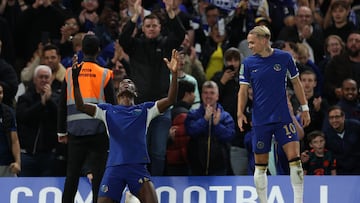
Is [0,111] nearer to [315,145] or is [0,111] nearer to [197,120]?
[197,120]

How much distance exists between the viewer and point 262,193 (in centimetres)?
1388

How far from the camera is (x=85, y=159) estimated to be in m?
14.5

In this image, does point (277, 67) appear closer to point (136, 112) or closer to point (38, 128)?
point (136, 112)

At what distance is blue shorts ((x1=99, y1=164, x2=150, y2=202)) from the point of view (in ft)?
43.6

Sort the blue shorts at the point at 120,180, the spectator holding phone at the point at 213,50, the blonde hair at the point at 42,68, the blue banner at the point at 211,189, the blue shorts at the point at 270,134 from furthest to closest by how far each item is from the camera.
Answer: the spectator holding phone at the point at 213,50 → the blonde hair at the point at 42,68 → the blue banner at the point at 211,189 → the blue shorts at the point at 270,134 → the blue shorts at the point at 120,180

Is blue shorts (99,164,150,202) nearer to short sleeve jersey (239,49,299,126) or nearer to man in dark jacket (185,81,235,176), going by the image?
short sleeve jersey (239,49,299,126)

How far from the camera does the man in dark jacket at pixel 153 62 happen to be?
15734 mm

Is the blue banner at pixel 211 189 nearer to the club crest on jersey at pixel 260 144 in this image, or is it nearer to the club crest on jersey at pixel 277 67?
the club crest on jersey at pixel 260 144

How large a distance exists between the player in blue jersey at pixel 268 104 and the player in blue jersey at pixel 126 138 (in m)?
1.11

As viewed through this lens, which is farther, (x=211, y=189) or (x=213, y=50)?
(x=213, y=50)

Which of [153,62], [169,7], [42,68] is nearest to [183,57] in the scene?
[153,62]

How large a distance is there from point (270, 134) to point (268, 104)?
390 millimetres

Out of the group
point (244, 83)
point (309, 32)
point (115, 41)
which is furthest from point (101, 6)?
point (244, 83)

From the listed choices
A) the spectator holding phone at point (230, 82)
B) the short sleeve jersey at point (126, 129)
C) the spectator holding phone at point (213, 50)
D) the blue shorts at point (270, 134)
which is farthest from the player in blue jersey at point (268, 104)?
the spectator holding phone at point (213, 50)
